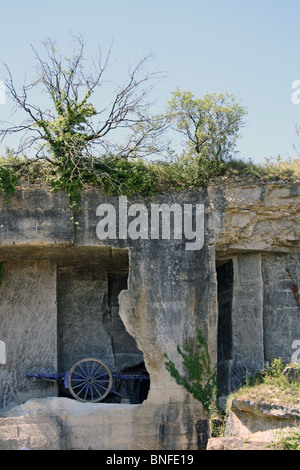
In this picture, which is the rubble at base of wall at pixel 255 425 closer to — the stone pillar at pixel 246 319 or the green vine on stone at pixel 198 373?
the green vine on stone at pixel 198 373

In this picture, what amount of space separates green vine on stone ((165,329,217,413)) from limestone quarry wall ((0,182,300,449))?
0.39ft

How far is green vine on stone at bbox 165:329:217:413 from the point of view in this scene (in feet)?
42.3

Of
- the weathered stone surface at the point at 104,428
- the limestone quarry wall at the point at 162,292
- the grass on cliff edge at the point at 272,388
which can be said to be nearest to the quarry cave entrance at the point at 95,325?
the limestone quarry wall at the point at 162,292

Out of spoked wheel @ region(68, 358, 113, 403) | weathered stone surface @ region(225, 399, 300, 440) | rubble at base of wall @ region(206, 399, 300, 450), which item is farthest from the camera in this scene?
spoked wheel @ region(68, 358, 113, 403)

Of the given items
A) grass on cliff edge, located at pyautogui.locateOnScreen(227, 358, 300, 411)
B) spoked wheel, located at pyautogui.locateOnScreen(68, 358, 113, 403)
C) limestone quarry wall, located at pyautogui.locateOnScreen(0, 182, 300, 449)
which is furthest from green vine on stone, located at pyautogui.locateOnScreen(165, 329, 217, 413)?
spoked wheel, located at pyautogui.locateOnScreen(68, 358, 113, 403)

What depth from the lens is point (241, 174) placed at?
13.8 m

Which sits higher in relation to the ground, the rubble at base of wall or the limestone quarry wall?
the limestone quarry wall

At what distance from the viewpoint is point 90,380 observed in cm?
1391

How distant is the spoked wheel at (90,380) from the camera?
1373 centimetres

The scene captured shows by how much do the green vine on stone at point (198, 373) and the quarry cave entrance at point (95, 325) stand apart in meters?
1.64

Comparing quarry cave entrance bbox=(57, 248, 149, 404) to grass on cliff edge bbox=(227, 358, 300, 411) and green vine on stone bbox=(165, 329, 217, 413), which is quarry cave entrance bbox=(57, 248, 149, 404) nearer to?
green vine on stone bbox=(165, 329, 217, 413)

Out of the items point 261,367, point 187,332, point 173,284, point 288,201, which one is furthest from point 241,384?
point 288,201

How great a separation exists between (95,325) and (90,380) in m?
1.37

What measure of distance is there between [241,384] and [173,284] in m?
2.19
